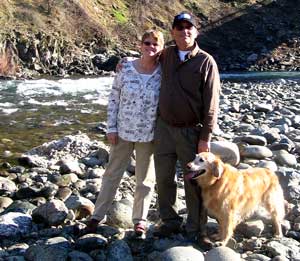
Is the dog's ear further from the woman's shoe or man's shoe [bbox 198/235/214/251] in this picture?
the woman's shoe

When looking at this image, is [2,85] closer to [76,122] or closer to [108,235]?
[76,122]

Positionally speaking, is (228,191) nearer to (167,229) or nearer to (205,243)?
(205,243)

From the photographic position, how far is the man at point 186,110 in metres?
5.14

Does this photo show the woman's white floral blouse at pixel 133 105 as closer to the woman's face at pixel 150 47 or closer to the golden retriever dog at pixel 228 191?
the woman's face at pixel 150 47

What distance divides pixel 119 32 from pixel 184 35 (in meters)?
42.0

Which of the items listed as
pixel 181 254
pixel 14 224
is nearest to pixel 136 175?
pixel 181 254

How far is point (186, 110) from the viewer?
5250 millimetres

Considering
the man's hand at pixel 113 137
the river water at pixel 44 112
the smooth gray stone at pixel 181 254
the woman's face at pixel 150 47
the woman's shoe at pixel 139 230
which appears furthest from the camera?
the river water at pixel 44 112

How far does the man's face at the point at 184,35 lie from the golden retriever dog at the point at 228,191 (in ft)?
3.55

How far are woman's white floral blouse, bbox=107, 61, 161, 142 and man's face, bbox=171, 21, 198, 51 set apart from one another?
393mm

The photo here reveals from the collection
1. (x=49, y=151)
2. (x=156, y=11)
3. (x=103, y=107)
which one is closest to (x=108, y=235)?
(x=49, y=151)

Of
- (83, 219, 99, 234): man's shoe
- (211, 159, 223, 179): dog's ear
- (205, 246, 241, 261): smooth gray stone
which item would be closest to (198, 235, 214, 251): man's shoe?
(205, 246, 241, 261): smooth gray stone

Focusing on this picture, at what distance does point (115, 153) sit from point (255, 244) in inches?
69.7

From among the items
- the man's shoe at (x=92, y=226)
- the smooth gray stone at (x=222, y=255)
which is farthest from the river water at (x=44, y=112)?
the smooth gray stone at (x=222, y=255)
